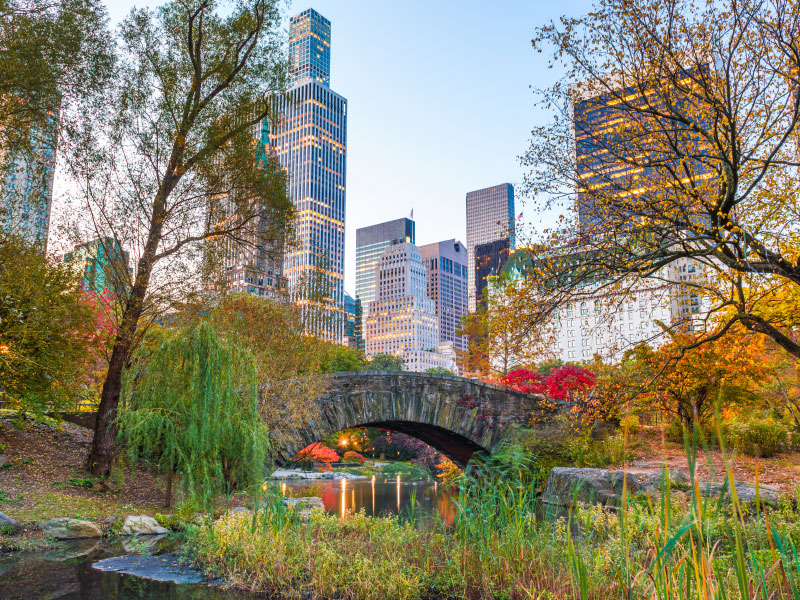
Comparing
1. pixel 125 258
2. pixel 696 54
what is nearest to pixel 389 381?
pixel 125 258

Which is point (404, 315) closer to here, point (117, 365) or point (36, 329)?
point (117, 365)

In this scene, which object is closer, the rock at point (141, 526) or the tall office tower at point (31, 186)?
the rock at point (141, 526)

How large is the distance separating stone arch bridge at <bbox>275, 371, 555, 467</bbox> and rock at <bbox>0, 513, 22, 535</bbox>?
5.51m

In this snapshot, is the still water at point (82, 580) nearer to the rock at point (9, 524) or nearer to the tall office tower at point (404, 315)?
the rock at point (9, 524)

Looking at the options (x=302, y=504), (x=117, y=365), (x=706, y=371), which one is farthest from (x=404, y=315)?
(x=302, y=504)

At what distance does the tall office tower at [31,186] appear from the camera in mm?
11117

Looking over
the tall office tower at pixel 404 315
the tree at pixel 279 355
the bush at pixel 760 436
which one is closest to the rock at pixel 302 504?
the tree at pixel 279 355

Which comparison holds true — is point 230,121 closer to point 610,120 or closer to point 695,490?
point 610,120

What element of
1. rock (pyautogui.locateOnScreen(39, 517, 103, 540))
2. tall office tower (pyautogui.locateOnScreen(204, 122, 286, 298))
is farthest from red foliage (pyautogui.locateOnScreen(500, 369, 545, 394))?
rock (pyautogui.locateOnScreen(39, 517, 103, 540))

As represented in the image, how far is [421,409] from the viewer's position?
15.0 m

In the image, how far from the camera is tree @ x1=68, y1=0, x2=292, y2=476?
480 inches

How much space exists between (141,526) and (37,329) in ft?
14.9

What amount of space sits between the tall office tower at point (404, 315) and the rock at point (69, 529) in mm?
143954

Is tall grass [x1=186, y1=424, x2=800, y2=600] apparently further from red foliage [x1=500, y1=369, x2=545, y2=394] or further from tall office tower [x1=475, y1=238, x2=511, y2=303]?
red foliage [x1=500, y1=369, x2=545, y2=394]
